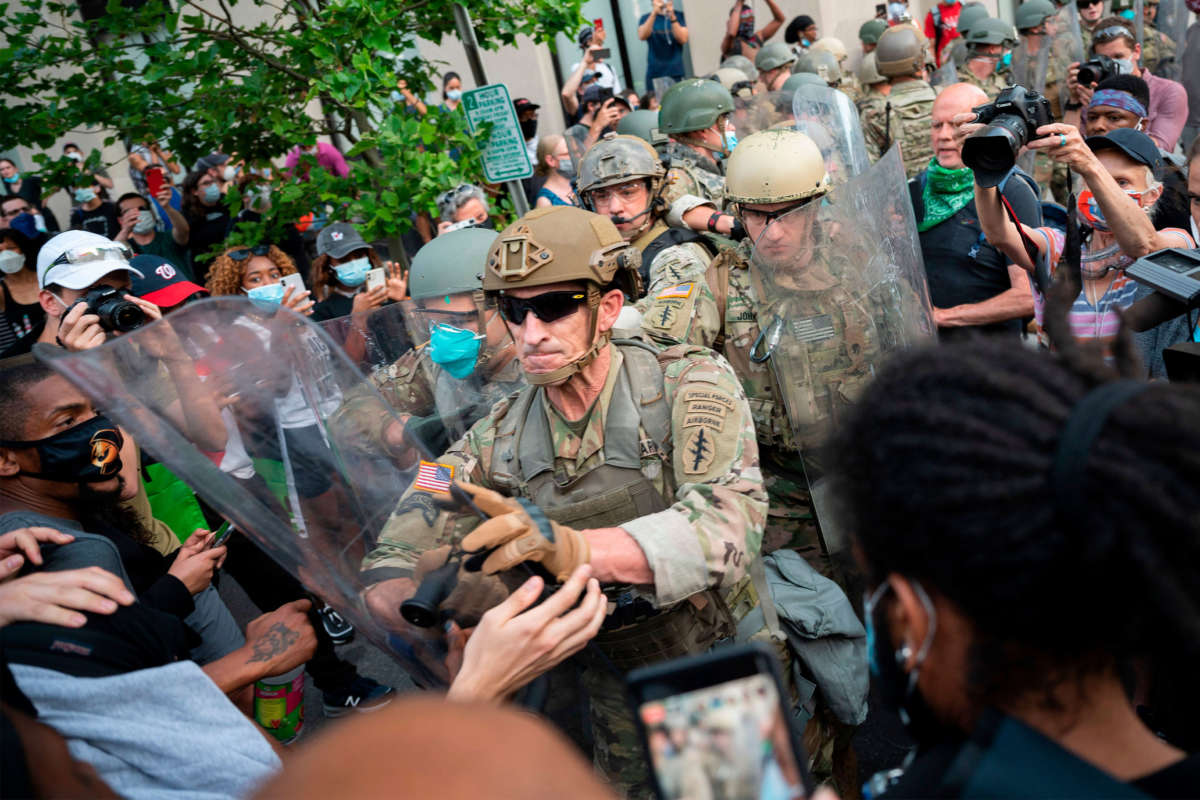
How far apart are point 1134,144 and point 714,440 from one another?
2488 mm

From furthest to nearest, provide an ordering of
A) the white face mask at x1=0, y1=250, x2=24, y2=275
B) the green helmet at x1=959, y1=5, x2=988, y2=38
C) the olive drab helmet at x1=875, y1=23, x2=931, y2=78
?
the green helmet at x1=959, y1=5, x2=988, y2=38
the olive drab helmet at x1=875, y1=23, x2=931, y2=78
the white face mask at x1=0, y1=250, x2=24, y2=275

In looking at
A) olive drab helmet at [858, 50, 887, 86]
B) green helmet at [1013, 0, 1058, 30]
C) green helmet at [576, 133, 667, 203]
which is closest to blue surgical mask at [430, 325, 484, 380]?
green helmet at [576, 133, 667, 203]

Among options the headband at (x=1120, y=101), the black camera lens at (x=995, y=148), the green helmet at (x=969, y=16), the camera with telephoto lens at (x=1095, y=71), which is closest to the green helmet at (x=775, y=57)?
the green helmet at (x=969, y=16)

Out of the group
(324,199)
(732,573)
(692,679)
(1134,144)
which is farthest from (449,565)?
(324,199)

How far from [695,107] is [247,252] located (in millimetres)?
3194

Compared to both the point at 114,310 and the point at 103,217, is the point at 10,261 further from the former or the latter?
the point at 114,310

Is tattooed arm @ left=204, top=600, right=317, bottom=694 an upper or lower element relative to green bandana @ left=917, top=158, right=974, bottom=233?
lower

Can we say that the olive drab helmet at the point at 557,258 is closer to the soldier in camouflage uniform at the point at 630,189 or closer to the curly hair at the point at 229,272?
the soldier in camouflage uniform at the point at 630,189

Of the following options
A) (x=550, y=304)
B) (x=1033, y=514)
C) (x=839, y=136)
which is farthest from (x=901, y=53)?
(x=1033, y=514)

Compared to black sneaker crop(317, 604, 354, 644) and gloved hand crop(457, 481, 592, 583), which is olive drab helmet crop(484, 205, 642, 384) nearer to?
gloved hand crop(457, 481, 592, 583)

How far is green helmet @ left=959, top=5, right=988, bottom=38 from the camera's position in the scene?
33.0 ft

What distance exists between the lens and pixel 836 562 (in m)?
3.43

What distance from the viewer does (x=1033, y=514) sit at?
1031 mm

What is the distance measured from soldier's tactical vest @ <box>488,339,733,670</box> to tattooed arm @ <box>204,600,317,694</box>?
0.69 metres
